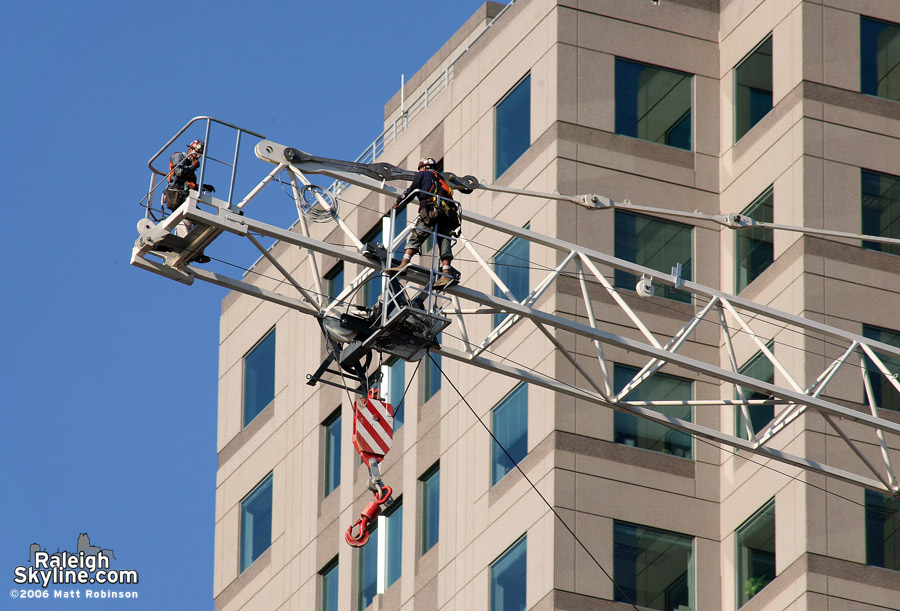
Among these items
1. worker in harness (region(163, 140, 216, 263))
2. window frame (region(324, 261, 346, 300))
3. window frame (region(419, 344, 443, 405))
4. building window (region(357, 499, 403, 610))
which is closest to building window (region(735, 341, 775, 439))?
window frame (region(419, 344, 443, 405))

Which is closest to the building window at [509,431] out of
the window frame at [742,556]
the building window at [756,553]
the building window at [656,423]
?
the building window at [656,423]

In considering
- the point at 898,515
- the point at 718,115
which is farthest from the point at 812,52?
the point at 898,515

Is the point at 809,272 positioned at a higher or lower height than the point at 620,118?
lower

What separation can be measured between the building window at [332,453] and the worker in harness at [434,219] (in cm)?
2344

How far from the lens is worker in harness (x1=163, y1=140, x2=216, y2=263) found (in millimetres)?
37125

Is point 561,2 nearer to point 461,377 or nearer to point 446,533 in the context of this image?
point 461,377

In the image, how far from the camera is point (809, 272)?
50750 mm

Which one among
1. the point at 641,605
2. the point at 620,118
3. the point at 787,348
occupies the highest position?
the point at 620,118

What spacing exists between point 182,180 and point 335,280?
24.3 m

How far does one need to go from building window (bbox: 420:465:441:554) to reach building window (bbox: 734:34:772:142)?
11403mm

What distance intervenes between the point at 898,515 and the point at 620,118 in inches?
475

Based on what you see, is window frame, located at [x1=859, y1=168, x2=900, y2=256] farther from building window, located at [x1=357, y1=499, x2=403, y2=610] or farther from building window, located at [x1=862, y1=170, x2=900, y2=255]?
building window, located at [x1=357, y1=499, x2=403, y2=610]

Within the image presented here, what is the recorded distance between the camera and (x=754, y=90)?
5469 centimetres

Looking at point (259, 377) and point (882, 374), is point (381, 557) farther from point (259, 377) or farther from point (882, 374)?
point (882, 374)
